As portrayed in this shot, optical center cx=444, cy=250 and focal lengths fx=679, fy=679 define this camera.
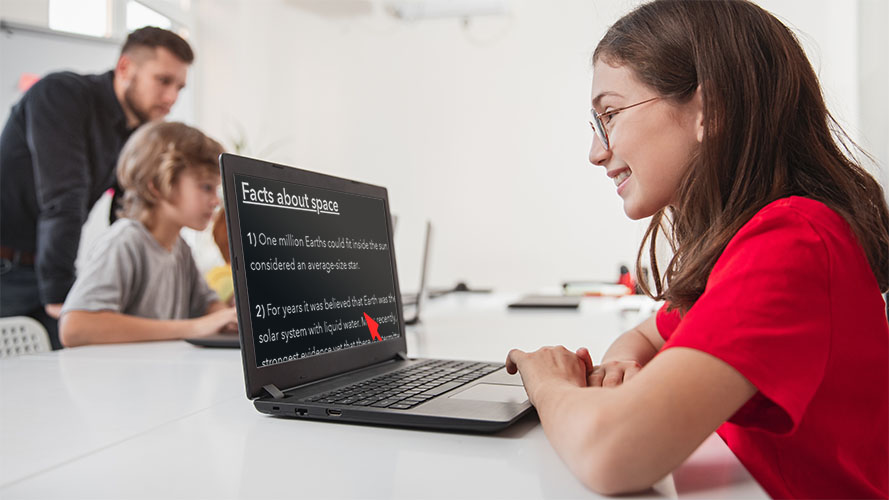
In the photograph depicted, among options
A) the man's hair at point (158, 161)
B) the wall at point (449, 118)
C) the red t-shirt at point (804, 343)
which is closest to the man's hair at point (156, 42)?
the man's hair at point (158, 161)

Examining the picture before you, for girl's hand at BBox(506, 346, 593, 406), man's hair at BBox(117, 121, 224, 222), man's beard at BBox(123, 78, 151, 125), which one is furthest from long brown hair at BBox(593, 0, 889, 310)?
man's beard at BBox(123, 78, 151, 125)

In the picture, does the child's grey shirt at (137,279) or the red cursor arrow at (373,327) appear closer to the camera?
the red cursor arrow at (373,327)

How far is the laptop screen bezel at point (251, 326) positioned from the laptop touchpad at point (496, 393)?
7.2 inches

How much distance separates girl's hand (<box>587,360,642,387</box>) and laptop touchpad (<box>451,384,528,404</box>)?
0.27ft

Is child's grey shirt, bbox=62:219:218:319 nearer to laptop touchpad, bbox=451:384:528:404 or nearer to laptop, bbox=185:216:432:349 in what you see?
laptop, bbox=185:216:432:349

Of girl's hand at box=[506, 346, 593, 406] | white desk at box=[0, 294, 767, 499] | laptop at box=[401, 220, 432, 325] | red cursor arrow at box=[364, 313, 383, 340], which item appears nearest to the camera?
white desk at box=[0, 294, 767, 499]

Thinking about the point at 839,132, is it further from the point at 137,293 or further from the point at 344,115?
the point at 344,115

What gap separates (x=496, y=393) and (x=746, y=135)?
15.4 inches

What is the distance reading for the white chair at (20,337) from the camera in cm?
156

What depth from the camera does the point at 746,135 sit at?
73cm

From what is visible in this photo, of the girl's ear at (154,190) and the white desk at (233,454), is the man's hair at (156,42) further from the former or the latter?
the white desk at (233,454)

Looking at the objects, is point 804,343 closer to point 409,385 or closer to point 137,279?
point 409,385

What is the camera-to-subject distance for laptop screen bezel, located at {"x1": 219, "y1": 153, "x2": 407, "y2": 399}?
2.38 ft

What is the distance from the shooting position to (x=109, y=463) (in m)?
0.57
